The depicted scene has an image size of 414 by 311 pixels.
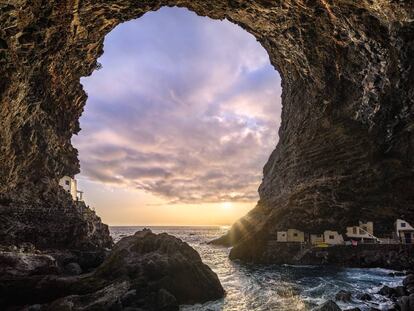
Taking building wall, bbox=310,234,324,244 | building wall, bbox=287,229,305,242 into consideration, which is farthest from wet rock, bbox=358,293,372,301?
building wall, bbox=287,229,305,242

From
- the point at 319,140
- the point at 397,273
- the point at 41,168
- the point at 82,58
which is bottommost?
the point at 397,273

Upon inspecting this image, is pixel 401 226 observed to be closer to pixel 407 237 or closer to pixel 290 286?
pixel 407 237

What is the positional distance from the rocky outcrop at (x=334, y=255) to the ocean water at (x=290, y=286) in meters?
3.50

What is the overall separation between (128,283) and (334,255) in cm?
3802

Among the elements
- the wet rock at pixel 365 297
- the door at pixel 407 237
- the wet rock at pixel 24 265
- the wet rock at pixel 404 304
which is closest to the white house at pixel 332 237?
the door at pixel 407 237

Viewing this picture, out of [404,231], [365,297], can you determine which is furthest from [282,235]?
[365,297]

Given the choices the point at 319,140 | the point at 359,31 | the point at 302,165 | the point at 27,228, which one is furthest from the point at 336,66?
the point at 27,228

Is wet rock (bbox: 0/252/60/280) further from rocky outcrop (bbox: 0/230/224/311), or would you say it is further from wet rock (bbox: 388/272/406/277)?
wet rock (bbox: 388/272/406/277)

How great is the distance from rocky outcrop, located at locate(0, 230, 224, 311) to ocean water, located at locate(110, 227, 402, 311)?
1875 mm

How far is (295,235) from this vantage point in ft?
194

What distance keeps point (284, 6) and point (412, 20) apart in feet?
41.1

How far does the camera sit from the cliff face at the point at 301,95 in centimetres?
2925

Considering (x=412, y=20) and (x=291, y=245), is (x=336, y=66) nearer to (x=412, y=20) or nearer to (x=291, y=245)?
(x=412, y=20)

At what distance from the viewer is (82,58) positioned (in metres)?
40.8
